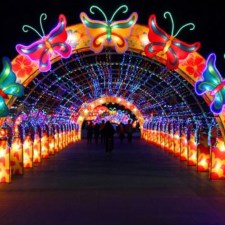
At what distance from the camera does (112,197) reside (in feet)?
40.8

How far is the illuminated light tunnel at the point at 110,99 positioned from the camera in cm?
1608

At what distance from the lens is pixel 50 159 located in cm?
2403

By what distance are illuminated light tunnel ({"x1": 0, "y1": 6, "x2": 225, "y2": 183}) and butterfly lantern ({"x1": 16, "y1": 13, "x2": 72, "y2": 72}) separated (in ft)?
0.51

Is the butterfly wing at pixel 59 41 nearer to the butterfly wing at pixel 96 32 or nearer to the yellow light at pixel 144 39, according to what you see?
the butterfly wing at pixel 96 32

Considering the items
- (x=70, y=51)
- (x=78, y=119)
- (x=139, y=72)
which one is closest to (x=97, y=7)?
(x=70, y=51)

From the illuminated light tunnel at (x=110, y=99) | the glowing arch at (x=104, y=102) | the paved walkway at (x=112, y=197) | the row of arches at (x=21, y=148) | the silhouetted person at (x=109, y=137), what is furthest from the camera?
the glowing arch at (x=104, y=102)

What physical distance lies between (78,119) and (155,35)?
3598 centimetres

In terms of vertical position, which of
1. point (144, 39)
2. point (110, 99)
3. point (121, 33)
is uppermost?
point (110, 99)

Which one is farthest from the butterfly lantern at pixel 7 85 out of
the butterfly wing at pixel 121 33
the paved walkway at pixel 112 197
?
the butterfly wing at pixel 121 33

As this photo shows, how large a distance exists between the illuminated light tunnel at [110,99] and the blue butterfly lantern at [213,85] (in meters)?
0.93

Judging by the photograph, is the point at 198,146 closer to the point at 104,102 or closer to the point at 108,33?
the point at 108,33

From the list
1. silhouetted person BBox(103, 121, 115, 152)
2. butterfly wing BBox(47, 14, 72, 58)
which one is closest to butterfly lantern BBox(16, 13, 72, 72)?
butterfly wing BBox(47, 14, 72, 58)

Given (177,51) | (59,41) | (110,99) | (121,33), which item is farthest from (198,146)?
(110,99)

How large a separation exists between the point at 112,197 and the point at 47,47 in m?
4.95
